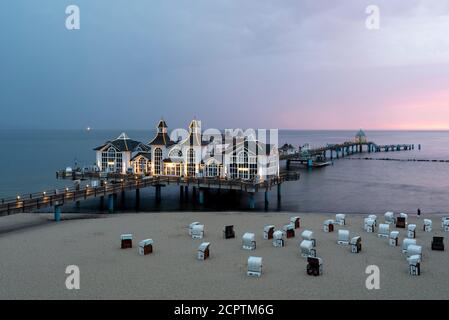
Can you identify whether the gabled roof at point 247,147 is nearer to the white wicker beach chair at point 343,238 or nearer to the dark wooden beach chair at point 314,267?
the white wicker beach chair at point 343,238

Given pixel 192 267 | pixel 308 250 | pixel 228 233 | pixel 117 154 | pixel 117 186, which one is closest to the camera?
pixel 192 267

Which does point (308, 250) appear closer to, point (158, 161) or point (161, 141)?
point (158, 161)

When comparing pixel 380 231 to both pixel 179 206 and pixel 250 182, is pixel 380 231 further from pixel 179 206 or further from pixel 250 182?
pixel 179 206

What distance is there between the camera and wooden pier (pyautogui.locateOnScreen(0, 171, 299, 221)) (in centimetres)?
3072

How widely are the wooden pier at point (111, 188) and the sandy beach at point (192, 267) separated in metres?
3.39

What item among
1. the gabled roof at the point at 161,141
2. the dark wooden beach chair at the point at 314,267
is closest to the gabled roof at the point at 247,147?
the gabled roof at the point at 161,141

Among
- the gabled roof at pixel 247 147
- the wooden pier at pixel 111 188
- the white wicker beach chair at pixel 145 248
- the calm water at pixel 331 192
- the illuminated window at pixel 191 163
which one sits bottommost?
the calm water at pixel 331 192

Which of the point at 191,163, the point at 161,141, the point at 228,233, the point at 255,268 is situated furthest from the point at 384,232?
the point at 161,141

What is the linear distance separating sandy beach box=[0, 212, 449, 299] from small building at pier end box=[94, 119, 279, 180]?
17544mm

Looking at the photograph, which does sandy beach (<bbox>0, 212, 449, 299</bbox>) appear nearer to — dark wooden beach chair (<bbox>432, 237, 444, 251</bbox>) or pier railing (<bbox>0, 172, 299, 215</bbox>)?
dark wooden beach chair (<bbox>432, 237, 444, 251</bbox>)

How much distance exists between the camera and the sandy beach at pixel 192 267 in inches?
617

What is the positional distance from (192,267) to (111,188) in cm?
2280

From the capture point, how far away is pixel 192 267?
18.7 m

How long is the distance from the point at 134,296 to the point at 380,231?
15830 millimetres
